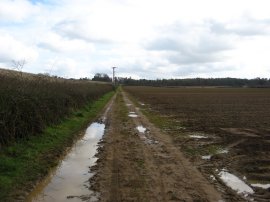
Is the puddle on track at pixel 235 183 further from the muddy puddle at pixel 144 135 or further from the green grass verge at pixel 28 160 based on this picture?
the muddy puddle at pixel 144 135

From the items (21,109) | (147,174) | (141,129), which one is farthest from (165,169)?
(141,129)

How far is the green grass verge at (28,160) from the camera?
8462mm

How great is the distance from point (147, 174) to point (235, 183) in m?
2.02

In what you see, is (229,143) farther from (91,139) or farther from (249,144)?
(91,139)

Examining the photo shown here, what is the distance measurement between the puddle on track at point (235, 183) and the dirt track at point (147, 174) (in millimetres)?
451

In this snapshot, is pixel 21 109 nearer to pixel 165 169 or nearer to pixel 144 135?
pixel 165 169

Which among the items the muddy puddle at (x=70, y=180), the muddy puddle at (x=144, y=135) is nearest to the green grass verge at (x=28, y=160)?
the muddy puddle at (x=70, y=180)

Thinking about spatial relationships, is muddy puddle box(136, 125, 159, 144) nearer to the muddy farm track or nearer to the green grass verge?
the muddy farm track

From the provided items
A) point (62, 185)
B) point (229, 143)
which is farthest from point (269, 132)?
point (62, 185)

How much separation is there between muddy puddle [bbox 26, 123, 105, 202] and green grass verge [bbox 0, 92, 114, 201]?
241mm

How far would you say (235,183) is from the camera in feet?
29.5

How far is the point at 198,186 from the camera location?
8672mm

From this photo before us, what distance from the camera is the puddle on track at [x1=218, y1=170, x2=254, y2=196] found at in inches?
328

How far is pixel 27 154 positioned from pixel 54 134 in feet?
14.2
